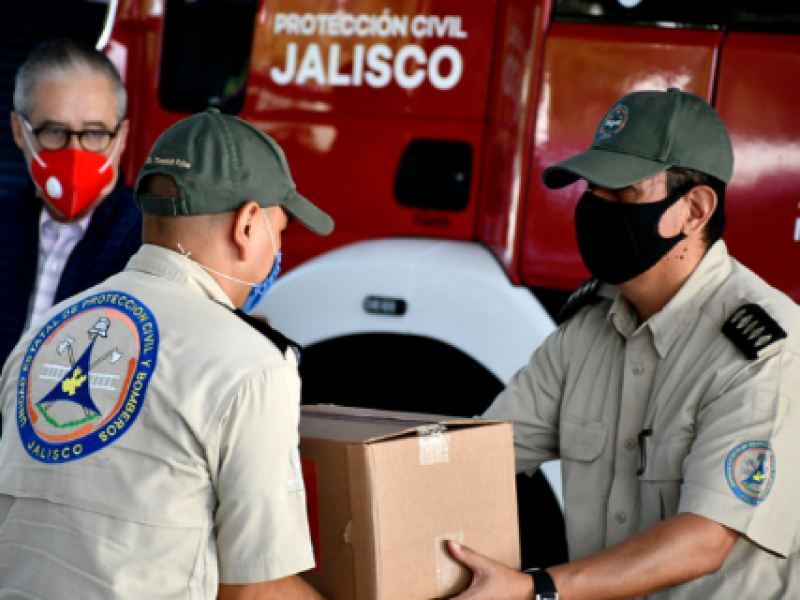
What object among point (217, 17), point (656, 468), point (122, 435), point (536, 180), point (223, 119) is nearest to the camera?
point (122, 435)

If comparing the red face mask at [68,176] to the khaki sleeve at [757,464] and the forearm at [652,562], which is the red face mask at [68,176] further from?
the khaki sleeve at [757,464]

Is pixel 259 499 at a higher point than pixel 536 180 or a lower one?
lower

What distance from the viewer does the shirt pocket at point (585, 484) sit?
6.28ft

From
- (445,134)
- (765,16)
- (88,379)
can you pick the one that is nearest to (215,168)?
(88,379)

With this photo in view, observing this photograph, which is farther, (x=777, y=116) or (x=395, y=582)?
(x=777, y=116)

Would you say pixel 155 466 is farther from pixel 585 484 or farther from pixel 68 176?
pixel 68 176

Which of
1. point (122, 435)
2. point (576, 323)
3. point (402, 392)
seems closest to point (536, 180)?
point (576, 323)

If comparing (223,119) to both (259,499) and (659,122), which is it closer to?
(259,499)

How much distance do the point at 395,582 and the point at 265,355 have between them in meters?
0.46

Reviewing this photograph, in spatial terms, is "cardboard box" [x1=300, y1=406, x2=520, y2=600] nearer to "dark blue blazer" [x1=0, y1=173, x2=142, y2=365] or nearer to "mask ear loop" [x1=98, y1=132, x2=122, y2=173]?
"dark blue blazer" [x1=0, y1=173, x2=142, y2=365]

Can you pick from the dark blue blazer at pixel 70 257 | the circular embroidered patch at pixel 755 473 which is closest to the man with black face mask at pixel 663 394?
the circular embroidered patch at pixel 755 473

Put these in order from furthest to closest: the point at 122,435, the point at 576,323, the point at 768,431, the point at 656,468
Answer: the point at 576,323 → the point at 656,468 → the point at 768,431 → the point at 122,435

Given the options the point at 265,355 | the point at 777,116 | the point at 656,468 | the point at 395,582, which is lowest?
the point at 395,582

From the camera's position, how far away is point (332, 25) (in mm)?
2551
